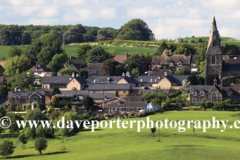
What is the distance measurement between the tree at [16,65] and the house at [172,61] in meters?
18.2

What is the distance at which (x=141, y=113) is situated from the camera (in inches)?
3848

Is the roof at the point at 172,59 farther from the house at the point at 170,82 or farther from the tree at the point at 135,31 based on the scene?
the tree at the point at 135,31

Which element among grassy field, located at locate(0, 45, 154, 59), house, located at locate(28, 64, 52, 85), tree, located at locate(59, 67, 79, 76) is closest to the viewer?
tree, located at locate(59, 67, 79, 76)

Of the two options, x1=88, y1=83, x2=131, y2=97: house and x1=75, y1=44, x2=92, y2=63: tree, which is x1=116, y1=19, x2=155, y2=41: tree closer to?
x1=75, y1=44, x2=92, y2=63: tree

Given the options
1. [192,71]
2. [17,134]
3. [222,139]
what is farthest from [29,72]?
[222,139]

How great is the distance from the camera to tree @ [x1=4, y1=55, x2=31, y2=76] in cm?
12756

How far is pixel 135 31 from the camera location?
17500 centimetres

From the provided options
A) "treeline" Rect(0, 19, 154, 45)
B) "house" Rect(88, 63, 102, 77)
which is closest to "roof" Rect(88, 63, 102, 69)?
"house" Rect(88, 63, 102, 77)

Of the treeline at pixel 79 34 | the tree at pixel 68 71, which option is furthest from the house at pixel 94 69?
the treeline at pixel 79 34

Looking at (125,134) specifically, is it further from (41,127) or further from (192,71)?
(192,71)

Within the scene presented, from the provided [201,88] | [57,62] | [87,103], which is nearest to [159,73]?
[57,62]

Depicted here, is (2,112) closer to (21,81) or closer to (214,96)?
(21,81)

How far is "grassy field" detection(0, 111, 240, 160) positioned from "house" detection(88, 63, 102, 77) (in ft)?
121

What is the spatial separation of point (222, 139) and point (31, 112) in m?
22.1
